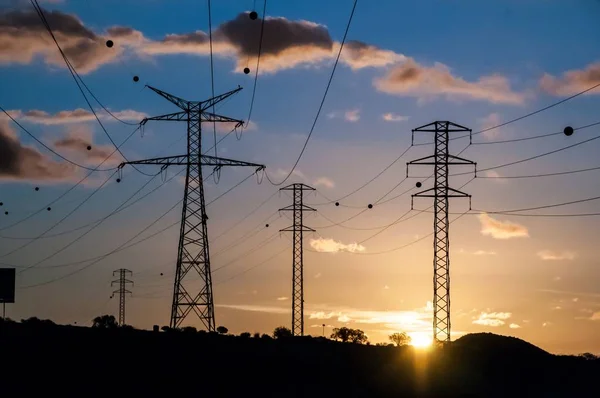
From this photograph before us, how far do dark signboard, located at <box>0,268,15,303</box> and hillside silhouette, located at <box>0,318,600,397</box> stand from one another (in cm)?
3384

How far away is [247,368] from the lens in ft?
214

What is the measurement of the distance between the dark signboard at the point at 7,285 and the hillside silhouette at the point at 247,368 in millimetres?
33843

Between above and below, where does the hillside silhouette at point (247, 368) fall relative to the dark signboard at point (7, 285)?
below

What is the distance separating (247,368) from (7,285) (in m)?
46.4

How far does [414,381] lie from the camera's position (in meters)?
68.7

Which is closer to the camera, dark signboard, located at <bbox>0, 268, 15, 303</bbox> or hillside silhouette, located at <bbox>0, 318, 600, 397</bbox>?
hillside silhouette, located at <bbox>0, 318, 600, 397</bbox>

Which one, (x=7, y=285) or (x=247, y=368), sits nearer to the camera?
(x=247, y=368)

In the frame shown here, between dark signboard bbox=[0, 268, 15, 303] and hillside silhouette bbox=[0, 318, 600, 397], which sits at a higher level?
dark signboard bbox=[0, 268, 15, 303]

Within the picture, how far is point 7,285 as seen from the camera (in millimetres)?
103625

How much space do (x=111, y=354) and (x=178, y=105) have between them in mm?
20518

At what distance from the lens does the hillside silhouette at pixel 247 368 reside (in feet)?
188

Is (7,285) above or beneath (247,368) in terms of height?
above

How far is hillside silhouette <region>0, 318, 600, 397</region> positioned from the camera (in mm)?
57281

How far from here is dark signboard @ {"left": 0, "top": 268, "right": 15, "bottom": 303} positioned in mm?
103000
